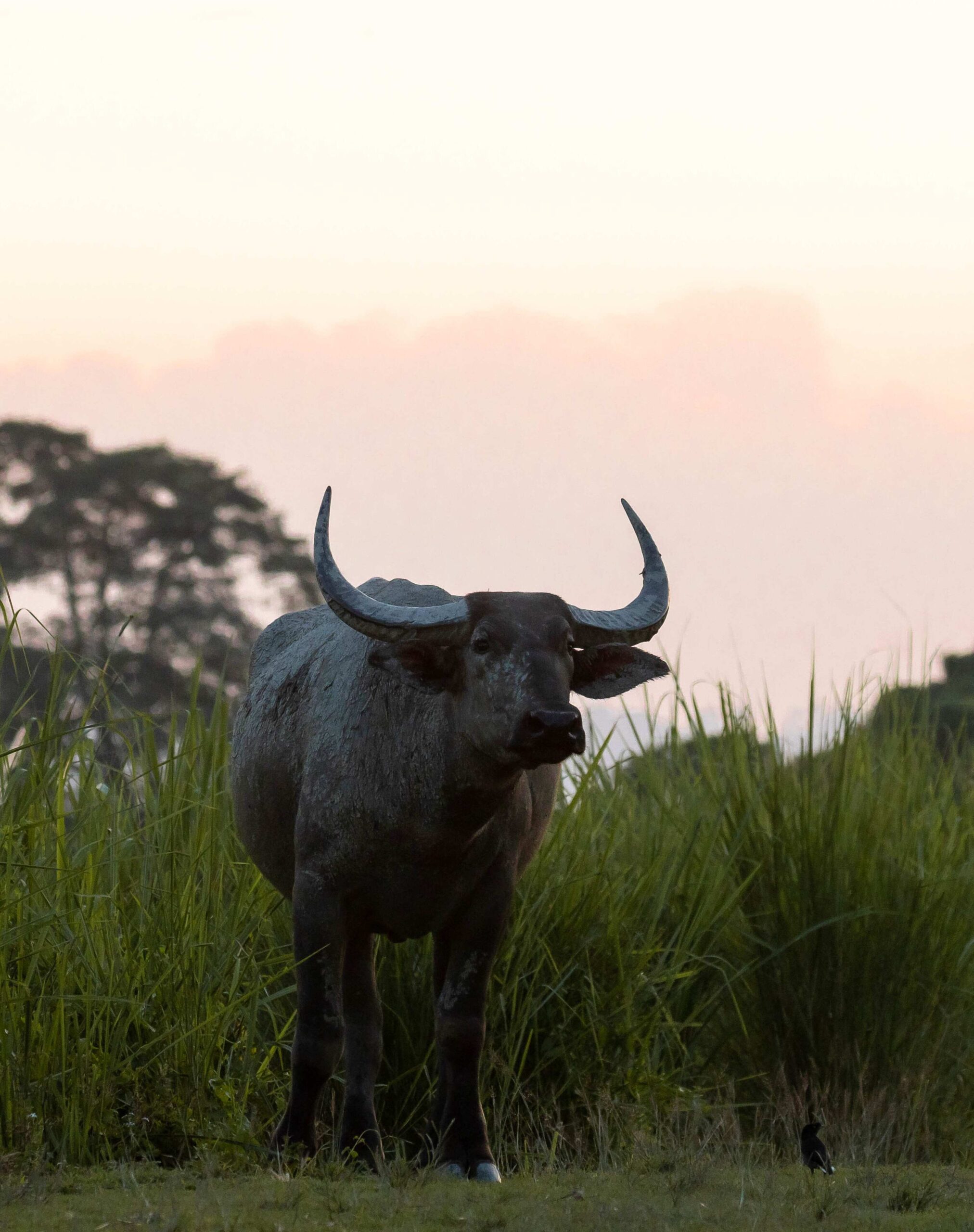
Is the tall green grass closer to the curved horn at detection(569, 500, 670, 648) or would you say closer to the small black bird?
the small black bird

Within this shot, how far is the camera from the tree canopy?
84.8 ft

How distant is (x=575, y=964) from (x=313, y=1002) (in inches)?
77.7

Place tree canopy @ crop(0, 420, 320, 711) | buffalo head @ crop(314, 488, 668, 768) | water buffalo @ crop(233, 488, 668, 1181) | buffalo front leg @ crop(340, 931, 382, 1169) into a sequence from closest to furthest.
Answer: buffalo head @ crop(314, 488, 668, 768) → water buffalo @ crop(233, 488, 668, 1181) → buffalo front leg @ crop(340, 931, 382, 1169) → tree canopy @ crop(0, 420, 320, 711)

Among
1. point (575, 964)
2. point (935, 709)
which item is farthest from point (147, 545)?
point (575, 964)

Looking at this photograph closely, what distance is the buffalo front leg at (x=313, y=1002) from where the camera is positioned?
544 centimetres

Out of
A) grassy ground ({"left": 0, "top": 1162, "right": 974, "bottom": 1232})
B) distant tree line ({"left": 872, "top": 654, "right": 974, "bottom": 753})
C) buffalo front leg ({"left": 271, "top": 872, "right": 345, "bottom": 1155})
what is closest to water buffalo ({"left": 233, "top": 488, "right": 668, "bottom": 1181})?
buffalo front leg ({"left": 271, "top": 872, "right": 345, "bottom": 1155})

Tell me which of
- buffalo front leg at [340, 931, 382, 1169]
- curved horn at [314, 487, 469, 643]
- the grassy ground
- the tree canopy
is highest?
the tree canopy

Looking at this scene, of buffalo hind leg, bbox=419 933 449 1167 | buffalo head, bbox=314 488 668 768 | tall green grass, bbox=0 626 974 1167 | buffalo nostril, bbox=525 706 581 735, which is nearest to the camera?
Answer: buffalo nostril, bbox=525 706 581 735

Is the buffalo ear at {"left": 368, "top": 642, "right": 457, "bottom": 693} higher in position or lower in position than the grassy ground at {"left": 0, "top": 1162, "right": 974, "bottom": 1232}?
higher

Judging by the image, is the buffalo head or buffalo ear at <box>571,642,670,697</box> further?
buffalo ear at <box>571,642,670,697</box>

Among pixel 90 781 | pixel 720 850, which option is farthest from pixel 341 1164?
pixel 720 850

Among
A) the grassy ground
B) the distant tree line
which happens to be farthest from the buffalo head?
the distant tree line

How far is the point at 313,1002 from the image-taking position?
5.45 metres

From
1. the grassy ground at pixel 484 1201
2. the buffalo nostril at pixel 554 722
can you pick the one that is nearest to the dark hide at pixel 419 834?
the buffalo nostril at pixel 554 722
